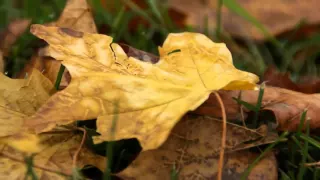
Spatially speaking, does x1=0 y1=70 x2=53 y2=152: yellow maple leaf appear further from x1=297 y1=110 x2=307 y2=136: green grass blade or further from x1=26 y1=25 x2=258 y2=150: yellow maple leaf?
x1=297 y1=110 x2=307 y2=136: green grass blade

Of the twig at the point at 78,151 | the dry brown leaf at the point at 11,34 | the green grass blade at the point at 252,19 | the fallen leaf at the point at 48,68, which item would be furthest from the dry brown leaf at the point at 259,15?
the twig at the point at 78,151

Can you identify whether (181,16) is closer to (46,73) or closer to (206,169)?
(46,73)

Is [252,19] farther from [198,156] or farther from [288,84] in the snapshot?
[198,156]

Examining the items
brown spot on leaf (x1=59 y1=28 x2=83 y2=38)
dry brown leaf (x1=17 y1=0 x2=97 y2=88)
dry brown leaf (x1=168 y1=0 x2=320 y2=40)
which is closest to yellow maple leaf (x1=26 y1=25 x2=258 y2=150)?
brown spot on leaf (x1=59 y1=28 x2=83 y2=38)

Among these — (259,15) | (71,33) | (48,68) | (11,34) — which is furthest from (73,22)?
(259,15)

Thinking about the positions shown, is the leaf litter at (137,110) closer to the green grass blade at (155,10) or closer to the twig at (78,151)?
the twig at (78,151)
